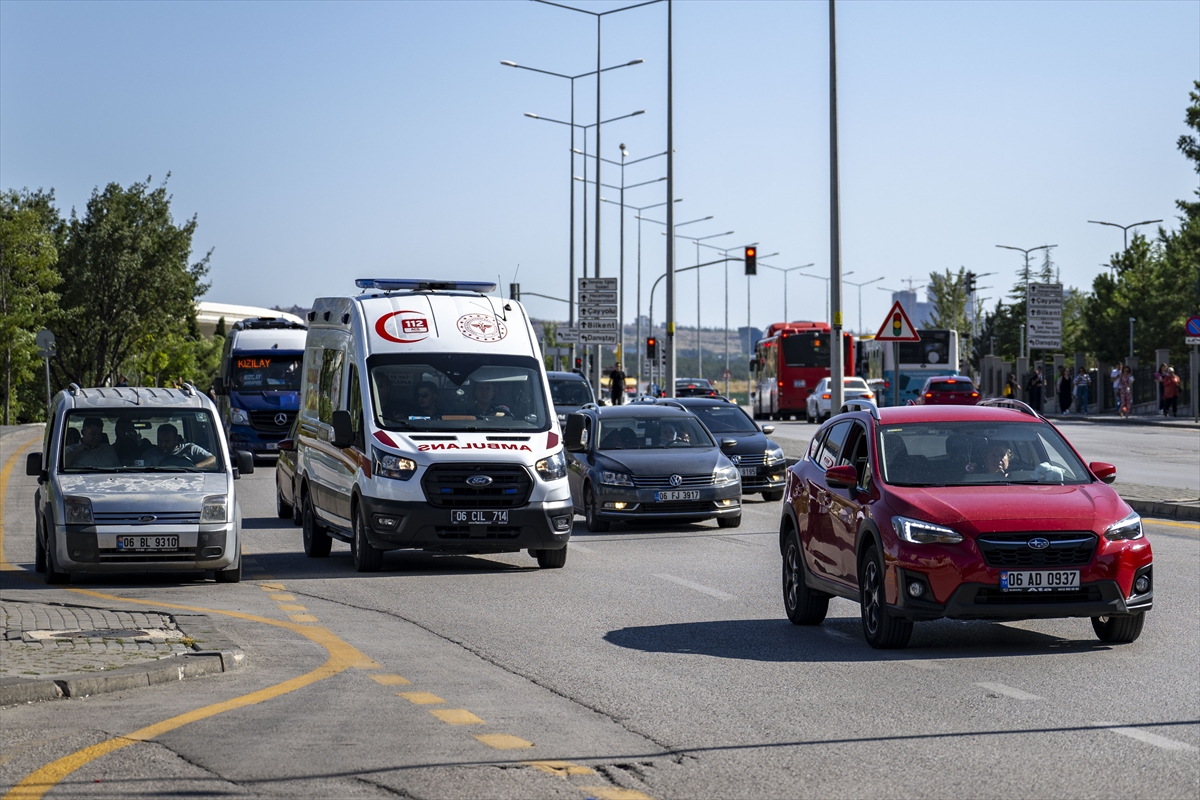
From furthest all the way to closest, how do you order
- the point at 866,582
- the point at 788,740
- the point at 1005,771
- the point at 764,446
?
the point at 764,446 → the point at 866,582 → the point at 788,740 → the point at 1005,771

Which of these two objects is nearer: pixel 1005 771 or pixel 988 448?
pixel 1005 771

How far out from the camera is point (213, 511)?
15.6 metres

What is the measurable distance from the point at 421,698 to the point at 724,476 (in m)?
12.4

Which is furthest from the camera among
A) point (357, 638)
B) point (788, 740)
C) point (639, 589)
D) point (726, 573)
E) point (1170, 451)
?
point (1170, 451)

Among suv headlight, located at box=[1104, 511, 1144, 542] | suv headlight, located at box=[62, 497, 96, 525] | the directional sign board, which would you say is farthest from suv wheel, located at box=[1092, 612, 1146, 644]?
the directional sign board

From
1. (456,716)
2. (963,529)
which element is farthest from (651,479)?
(456,716)

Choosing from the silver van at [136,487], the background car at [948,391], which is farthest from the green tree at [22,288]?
the silver van at [136,487]

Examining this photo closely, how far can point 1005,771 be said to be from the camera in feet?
24.0

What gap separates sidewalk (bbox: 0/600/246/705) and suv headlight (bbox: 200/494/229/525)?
2.48 metres

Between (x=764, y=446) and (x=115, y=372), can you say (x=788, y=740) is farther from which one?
(x=115, y=372)

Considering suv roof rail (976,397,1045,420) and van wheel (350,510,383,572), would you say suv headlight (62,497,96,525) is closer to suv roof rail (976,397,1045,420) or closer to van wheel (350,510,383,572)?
van wheel (350,510,383,572)

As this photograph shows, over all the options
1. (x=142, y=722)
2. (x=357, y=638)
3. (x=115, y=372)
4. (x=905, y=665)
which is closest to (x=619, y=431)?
(x=357, y=638)

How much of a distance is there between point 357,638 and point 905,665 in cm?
376

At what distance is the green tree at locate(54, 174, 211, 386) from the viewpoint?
7156 cm
